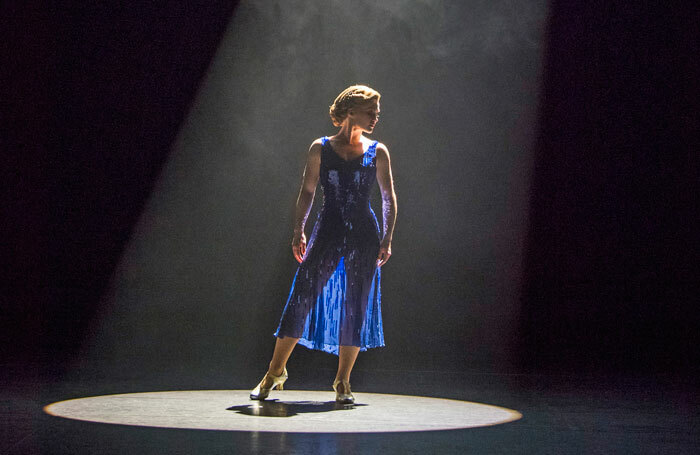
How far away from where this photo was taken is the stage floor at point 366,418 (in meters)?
2.40

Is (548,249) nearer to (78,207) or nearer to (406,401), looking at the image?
(406,401)

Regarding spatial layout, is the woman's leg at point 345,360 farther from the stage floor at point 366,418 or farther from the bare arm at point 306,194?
the bare arm at point 306,194

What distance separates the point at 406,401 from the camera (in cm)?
354

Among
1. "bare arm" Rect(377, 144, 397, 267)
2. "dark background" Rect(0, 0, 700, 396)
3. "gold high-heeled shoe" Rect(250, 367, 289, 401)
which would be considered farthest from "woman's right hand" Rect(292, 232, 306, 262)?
"dark background" Rect(0, 0, 700, 396)

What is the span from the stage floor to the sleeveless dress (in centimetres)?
30

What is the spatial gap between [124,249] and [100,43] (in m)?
1.30

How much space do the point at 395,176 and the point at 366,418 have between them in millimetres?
2859

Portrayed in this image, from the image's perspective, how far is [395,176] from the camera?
566 centimetres

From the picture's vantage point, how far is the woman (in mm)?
3521

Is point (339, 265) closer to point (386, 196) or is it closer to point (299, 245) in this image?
point (299, 245)

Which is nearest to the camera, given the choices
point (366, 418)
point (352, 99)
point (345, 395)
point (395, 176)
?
point (366, 418)

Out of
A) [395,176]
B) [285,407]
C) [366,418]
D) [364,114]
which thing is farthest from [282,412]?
[395,176]

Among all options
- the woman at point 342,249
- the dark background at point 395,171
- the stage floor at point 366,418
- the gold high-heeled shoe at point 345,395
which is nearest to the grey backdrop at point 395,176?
the dark background at point 395,171

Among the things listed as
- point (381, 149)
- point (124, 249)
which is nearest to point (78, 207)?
point (124, 249)
